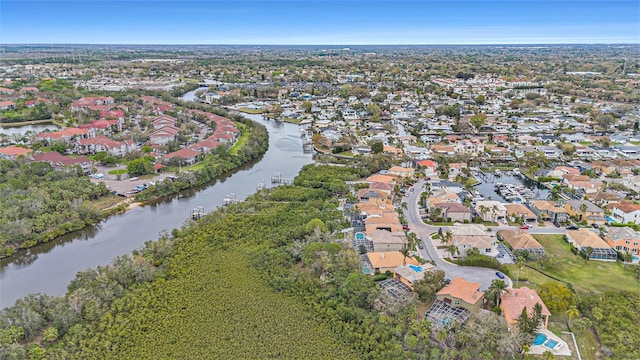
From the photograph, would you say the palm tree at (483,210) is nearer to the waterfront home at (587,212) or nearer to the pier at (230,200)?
the waterfront home at (587,212)

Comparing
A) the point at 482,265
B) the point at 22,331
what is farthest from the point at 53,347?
the point at 482,265

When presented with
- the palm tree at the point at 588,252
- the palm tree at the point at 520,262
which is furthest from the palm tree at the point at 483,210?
the palm tree at the point at 588,252

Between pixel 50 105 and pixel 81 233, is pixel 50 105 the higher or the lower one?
the higher one

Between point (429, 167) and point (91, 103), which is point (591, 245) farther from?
point (91, 103)

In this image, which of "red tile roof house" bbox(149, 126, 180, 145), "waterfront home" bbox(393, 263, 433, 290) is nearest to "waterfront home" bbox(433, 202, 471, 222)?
"waterfront home" bbox(393, 263, 433, 290)

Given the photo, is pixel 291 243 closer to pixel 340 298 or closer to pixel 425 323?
pixel 340 298
